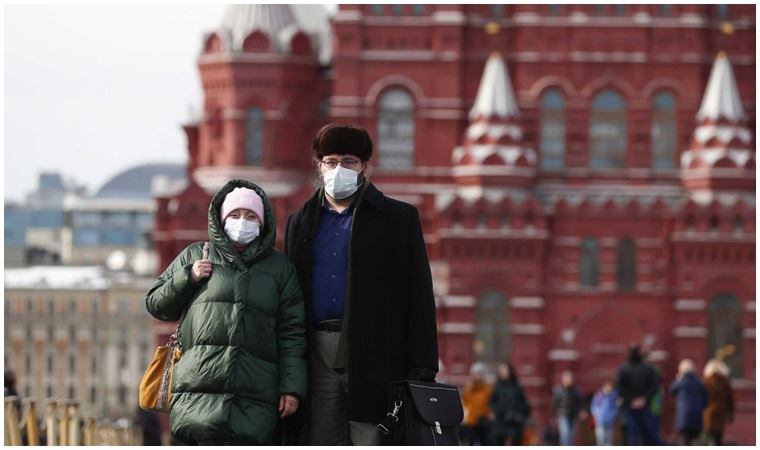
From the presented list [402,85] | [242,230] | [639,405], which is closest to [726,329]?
[402,85]

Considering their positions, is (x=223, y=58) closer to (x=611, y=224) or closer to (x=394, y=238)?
(x=611, y=224)

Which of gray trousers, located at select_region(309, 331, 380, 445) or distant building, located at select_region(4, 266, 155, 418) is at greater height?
gray trousers, located at select_region(309, 331, 380, 445)

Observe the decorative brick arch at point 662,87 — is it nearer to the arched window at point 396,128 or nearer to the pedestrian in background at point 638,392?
the arched window at point 396,128

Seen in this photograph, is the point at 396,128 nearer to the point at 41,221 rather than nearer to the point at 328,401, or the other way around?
the point at 328,401

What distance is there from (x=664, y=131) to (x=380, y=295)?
1666 inches

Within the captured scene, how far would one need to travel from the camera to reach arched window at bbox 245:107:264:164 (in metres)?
54.1

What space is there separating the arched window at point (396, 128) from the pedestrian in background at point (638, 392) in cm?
2723

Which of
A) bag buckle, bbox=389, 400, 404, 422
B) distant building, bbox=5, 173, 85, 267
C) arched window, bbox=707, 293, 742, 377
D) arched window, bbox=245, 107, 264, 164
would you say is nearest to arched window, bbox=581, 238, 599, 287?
arched window, bbox=707, 293, 742, 377

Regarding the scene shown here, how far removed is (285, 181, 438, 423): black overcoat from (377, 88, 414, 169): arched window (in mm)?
41445

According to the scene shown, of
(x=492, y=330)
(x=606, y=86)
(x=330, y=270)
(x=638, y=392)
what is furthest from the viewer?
(x=606, y=86)

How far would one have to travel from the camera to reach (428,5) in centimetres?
5347

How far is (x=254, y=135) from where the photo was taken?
54.2m

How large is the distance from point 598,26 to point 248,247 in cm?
4226

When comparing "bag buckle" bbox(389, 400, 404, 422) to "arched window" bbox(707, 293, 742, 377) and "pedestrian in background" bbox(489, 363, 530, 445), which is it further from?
"arched window" bbox(707, 293, 742, 377)
